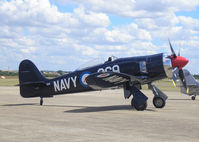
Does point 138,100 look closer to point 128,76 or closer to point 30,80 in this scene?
point 128,76

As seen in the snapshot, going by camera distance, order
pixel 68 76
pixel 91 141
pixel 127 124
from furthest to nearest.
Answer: pixel 68 76 → pixel 127 124 → pixel 91 141

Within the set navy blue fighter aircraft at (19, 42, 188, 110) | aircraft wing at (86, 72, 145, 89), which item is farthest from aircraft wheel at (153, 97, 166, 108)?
aircraft wing at (86, 72, 145, 89)

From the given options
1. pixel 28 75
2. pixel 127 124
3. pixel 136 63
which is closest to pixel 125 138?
pixel 127 124

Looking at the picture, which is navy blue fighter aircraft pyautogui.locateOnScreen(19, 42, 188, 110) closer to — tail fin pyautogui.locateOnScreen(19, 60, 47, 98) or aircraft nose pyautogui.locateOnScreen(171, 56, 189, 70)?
aircraft nose pyautogui.locateOnScreen(171, 56, 189, 70)

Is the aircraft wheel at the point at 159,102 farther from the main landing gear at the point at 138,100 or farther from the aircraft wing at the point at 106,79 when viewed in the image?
the aircraft wing at the point at 106,79

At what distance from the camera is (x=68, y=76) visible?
582 inches

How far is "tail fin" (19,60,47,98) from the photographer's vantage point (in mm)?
15422

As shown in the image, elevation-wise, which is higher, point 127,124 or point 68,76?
point 68,76

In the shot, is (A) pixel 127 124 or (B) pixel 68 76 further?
(B) pixel 68 76

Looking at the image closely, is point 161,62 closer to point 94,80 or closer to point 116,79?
point 116,79

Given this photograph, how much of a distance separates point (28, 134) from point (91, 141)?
168 cm

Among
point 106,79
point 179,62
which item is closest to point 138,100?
point 106,79

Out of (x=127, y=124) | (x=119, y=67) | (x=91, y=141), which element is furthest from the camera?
(x=119, y=67)

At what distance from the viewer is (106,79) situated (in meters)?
12.7
